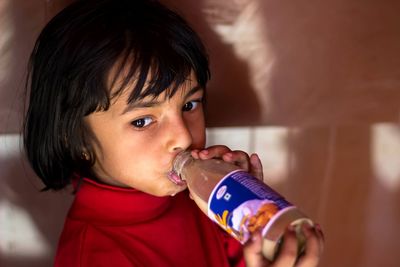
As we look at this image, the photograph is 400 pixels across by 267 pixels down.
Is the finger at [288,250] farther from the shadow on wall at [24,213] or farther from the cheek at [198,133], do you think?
the shadow on wall at [24,213]

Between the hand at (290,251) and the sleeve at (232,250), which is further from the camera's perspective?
the sleeve at (232,250)

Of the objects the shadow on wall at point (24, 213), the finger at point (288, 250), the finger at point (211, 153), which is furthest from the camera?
the shadow on wall at point (24, 213)

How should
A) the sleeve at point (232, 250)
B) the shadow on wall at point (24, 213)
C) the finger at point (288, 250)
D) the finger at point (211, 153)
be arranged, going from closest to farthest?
the finger at point (288, 250) → the finger at point (211, 153) → the sleeve at point (232, 250) → the shadow on wall at point (24, 213)

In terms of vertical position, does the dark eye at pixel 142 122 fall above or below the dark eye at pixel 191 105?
below

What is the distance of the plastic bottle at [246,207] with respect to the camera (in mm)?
524

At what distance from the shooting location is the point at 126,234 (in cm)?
73

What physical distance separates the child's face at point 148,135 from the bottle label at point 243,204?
0.40 ft

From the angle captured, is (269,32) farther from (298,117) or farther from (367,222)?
(367,222)

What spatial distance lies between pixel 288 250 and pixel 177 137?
23cm

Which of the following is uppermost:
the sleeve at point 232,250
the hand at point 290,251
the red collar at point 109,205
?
the hand at point 290,251

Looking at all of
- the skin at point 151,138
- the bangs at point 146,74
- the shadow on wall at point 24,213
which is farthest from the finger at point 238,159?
the shadow on wall at point 24,213

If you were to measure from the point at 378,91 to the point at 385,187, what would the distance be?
0.19 m

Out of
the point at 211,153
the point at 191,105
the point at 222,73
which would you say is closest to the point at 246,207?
the point at 211,153

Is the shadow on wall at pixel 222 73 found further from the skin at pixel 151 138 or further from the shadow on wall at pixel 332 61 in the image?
the skin at pixel 151 138
